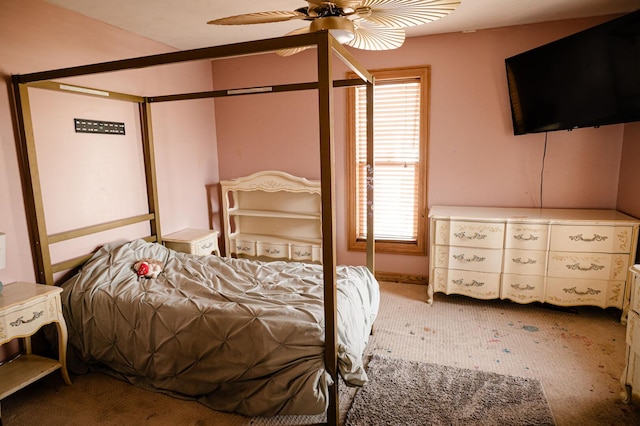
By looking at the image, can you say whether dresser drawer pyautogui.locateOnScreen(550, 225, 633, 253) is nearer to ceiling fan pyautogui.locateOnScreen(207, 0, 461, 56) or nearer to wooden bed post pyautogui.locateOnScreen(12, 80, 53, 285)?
ceiling fan pyautogui.locateOnScreen(207, 0, 461, 56)

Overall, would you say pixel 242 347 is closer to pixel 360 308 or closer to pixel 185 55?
pixel 360 308

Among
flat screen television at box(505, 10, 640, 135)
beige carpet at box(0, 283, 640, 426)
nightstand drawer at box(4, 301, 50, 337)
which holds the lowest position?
beige carpet at box(0, 283, 640, 426)

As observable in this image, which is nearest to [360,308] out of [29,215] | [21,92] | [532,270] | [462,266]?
[462,266]

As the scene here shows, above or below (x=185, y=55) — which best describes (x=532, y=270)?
below

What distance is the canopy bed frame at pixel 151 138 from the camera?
163 cm

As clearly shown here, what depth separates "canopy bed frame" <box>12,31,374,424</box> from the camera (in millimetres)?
1635

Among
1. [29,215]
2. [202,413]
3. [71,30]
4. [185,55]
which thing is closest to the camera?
[185,55]

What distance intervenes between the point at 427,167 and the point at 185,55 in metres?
2.61

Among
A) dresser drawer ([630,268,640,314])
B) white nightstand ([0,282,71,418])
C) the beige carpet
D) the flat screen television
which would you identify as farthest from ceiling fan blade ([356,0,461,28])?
white nightstand ([0,282,71,418])

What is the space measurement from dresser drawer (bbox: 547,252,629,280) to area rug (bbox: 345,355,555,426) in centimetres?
115

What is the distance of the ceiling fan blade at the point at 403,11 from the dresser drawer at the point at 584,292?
2364 millimetres

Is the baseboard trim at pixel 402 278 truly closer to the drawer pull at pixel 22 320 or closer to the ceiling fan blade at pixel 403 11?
the ceiling fan blade at pixel 403 11

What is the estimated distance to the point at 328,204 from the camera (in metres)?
1.68

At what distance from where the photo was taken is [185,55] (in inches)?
68.2
